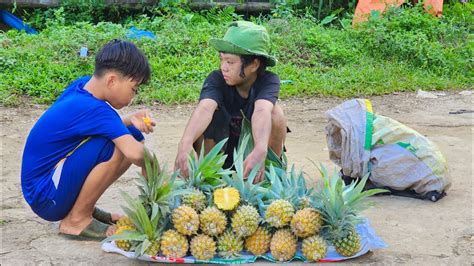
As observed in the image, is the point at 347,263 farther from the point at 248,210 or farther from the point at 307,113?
the point at 307,113

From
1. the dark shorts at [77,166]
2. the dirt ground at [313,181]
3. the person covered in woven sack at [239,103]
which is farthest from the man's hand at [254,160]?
the dark shorts at [77,166]

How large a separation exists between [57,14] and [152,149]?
4.10m

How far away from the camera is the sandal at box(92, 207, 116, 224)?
4207 mm

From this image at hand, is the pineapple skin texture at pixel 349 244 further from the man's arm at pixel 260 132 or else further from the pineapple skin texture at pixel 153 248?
the pineapple skin texture at pixel 153 248

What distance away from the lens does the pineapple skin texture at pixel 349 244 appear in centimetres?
368

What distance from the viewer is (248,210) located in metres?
3.68

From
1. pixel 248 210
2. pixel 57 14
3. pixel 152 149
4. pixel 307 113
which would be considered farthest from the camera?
pixel 57 14

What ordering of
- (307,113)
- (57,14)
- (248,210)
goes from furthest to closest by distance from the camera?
(57,14), (307,113), (248,210)

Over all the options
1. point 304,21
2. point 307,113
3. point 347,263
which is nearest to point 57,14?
point 304,21

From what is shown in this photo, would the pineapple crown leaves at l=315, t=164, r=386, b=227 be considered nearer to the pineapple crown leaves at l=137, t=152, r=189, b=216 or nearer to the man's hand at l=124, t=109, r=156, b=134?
the pineapple crown leaves at l=137, t=152, r=189, b=216

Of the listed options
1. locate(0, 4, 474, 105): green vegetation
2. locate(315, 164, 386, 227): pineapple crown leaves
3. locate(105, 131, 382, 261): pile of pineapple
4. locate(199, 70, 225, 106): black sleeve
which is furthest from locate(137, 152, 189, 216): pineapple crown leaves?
locate(0, 4, 474, 105): green vegetation

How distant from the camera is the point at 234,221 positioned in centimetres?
366

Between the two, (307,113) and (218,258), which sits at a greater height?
(218,258)

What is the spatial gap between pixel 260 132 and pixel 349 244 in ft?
2.97
